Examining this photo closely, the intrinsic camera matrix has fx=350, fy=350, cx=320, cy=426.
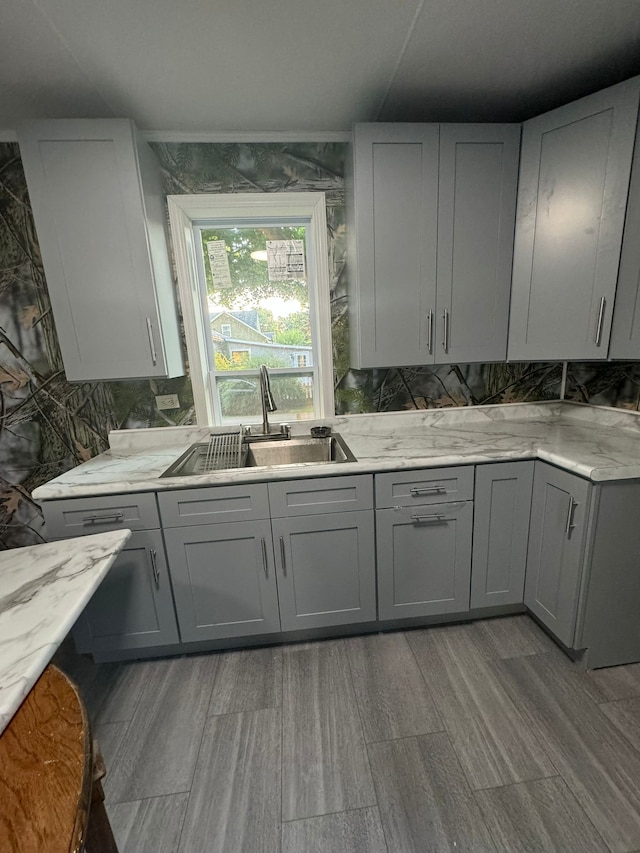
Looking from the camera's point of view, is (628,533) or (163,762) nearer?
(163,762)

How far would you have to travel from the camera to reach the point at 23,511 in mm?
2045

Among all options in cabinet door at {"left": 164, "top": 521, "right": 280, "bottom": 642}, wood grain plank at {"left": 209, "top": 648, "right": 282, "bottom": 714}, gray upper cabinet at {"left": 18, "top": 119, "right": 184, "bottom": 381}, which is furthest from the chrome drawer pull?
gray upper cabinet at {"left": 18, "top": 119, "right": 184, "bottom": 381}

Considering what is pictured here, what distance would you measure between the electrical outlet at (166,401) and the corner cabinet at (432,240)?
3.58 feet

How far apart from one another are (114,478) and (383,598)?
4.53 feet

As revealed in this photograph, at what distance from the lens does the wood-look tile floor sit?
3.54 ft

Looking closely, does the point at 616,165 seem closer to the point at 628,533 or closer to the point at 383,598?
the point at 628,533

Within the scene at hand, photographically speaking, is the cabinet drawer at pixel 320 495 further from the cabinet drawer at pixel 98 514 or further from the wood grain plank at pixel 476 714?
the wood grain plank at pixel 476 714

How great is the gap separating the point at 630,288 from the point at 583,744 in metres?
1.82

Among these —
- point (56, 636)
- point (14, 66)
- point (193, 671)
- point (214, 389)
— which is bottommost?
point (193, 671)

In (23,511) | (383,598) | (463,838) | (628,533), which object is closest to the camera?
(463,838)

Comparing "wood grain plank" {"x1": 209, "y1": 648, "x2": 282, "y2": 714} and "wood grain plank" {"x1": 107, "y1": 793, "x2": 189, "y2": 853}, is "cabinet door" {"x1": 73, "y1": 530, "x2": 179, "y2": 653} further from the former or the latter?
"wood grain plank" {"x1": 107, "y1": 793, "x2": 189, "y2": 853}

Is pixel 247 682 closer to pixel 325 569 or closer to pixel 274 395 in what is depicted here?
pixel 325 569

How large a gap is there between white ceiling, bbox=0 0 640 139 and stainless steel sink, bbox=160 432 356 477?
1.59 meters

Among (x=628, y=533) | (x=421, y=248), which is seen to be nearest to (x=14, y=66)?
(x=421, y=248)
